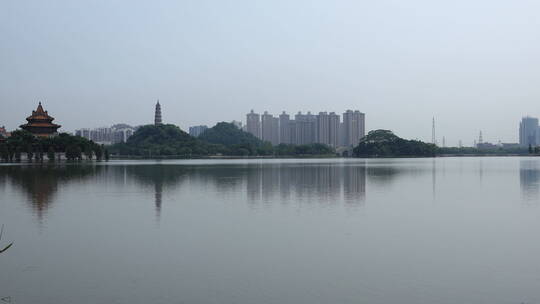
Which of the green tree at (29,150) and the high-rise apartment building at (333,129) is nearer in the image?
the green tree at (29,150)

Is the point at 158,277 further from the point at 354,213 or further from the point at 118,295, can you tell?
the point at 354,213

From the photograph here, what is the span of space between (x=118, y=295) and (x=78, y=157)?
5713cm

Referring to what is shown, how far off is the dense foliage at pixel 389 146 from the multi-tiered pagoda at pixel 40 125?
63495mm

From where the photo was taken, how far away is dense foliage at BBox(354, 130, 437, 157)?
105312mm

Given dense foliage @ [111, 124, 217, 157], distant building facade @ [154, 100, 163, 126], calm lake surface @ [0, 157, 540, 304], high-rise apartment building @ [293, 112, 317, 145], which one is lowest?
calm lake surface @ [0, 157, 540, 304]

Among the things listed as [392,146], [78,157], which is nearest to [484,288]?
[78,157]

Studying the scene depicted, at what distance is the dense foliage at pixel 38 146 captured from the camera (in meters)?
56.2

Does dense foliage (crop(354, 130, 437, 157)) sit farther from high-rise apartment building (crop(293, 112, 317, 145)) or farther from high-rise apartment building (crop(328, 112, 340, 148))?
high-rise apartment building (crop(293, 112, 317, 145))

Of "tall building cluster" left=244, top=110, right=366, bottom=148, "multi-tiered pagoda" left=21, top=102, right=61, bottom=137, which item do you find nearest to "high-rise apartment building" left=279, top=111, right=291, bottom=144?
"tall building cluster" left=244, top=110, right=366, bottom=148

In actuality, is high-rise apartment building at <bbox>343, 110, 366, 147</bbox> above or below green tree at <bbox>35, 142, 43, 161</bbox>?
above

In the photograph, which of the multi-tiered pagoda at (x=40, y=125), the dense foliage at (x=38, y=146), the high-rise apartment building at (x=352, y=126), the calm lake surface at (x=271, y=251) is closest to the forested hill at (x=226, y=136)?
the high-rise apartment building at (x=352, y=126)

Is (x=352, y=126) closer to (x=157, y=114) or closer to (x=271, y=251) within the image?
(x=157, y=114)

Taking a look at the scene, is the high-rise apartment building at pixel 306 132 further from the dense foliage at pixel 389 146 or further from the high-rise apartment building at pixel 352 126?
the dense foliage at pixel 389 146

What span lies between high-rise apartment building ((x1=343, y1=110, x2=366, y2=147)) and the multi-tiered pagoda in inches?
4032
